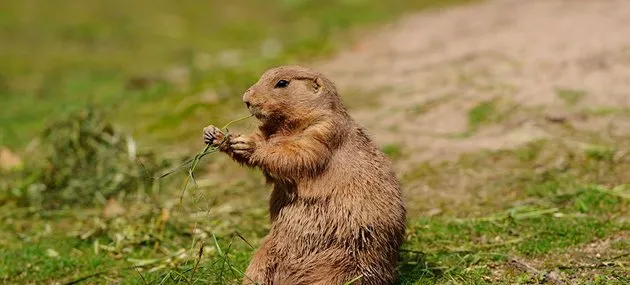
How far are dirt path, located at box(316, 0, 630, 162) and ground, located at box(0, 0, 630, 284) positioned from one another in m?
0.02

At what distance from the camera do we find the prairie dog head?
507 cm

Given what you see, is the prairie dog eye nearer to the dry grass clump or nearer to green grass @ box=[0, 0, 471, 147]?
the dry grass clump

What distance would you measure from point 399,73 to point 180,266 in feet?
15.7

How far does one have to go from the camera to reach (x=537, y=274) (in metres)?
5.18

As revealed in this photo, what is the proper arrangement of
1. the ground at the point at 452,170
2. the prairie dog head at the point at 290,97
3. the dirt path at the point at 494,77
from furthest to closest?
the dirt path at the point at 494,77
the ground at the point at 452,170
the prairie dog head at the point at 290,97

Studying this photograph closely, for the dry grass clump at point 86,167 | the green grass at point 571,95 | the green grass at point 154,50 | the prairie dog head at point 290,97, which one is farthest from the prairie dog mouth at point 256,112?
the green grass at point 154,50

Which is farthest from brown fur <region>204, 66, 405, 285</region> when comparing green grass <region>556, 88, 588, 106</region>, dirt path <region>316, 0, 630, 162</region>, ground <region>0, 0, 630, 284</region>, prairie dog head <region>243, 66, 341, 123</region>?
green grass <region>556, 88, 588, 106</region>

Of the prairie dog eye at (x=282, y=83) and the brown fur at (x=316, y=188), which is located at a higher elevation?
the prairie dog eye at (x=282, y=83)

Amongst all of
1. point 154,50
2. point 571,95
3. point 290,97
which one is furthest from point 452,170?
point 154,50

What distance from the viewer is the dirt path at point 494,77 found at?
788 cm

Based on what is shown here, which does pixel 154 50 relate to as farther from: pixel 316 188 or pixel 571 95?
pixel 316 188

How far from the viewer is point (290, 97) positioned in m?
5.09

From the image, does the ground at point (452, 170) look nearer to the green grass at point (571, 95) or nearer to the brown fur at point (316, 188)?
the green grass at point (571, 95)

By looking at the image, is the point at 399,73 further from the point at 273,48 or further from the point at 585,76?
the point at 273,48
